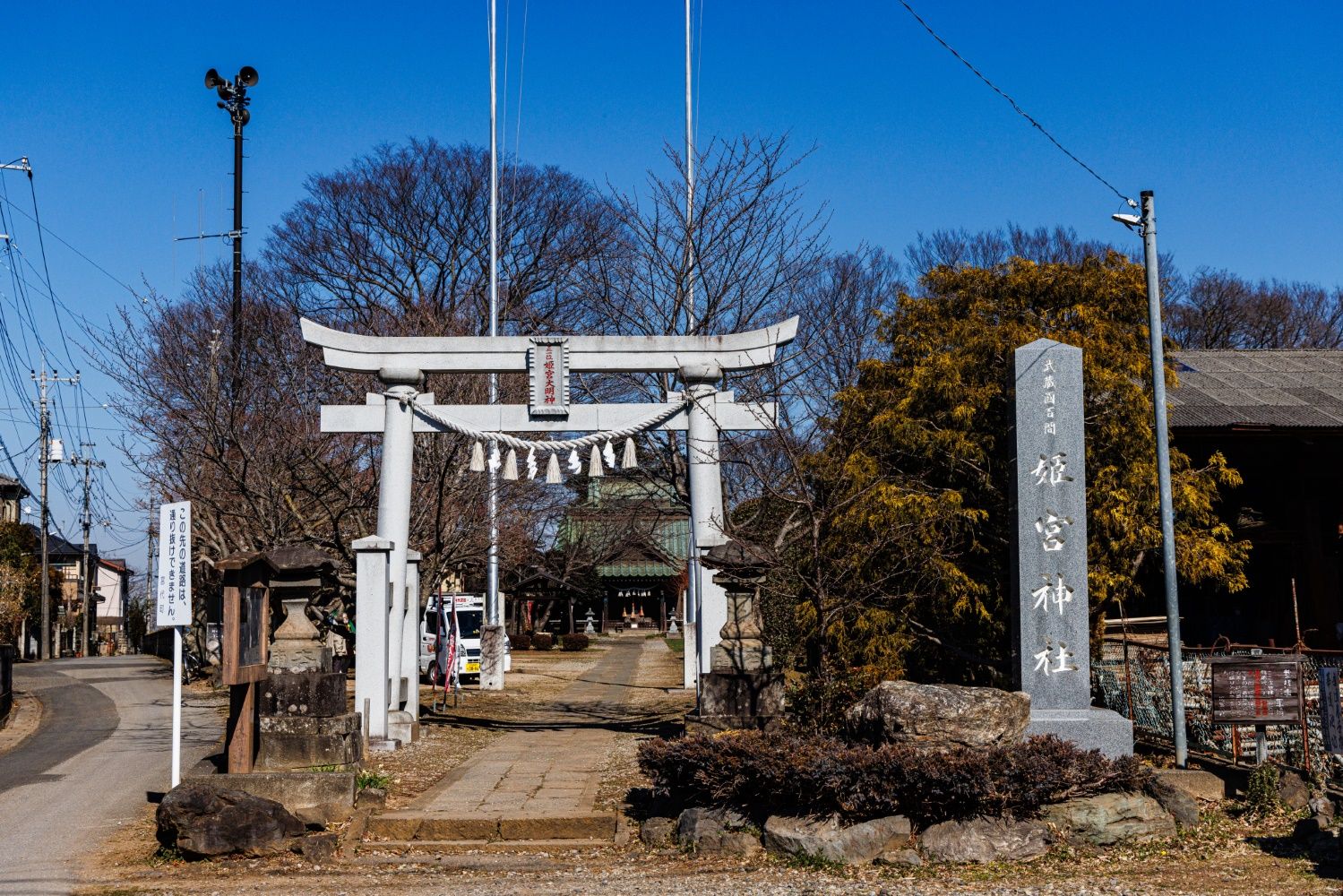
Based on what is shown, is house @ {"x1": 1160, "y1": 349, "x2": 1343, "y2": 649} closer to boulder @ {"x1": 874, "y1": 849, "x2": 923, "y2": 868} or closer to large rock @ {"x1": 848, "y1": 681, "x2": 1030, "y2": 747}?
large rock @ {"x1": 848, "y1": 681, "x2": 1030, "y2": 747}

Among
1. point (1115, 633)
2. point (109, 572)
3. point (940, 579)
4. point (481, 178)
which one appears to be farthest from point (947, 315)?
point (109, 572)

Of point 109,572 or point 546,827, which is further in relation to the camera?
point 109,572

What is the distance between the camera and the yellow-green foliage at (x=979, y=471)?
15.4m

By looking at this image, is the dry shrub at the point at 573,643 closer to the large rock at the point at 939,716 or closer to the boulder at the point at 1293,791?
the large rock at the point at 939,716

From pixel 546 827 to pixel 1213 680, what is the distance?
227 inches

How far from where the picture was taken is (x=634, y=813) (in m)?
10.4

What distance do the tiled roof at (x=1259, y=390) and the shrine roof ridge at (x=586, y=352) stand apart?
7.87m

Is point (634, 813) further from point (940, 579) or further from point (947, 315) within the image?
point (947, 315)

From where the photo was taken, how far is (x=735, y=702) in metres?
13.3

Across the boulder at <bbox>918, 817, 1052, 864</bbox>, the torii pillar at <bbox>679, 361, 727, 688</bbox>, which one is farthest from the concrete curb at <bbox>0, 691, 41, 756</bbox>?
the boulder at <bbox>918, 817, 1052, 864</bbox>

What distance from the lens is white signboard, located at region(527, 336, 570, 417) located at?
1523cm

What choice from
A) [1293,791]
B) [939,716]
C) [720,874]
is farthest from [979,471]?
[720,874]

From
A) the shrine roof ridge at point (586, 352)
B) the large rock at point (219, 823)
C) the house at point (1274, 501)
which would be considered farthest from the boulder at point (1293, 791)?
the house at point (1274, 501)

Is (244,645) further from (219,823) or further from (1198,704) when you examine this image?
(1198,704)
